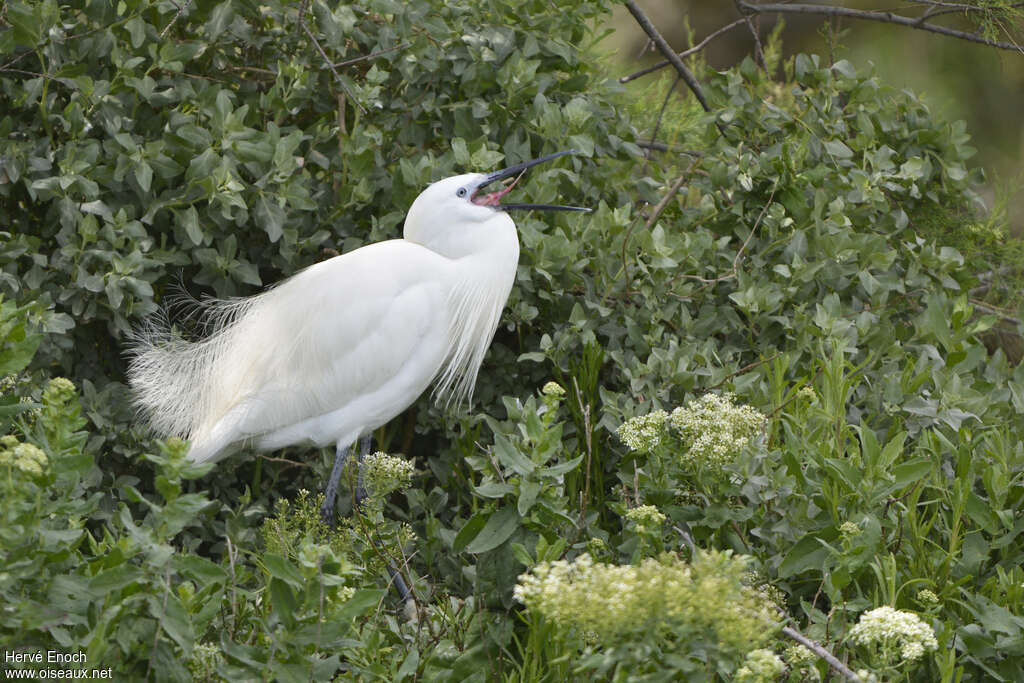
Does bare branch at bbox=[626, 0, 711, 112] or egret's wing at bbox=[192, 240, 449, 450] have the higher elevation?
bare branch at bbox=[626, 0, 711, 112]

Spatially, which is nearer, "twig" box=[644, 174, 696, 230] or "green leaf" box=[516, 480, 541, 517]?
"green leaf" box=[516, 480, 541, 517]

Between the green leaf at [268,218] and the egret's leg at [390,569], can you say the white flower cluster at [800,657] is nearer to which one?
the egret's leg at [390,569]

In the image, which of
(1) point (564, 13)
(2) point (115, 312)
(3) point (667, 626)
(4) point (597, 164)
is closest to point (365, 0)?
(1) point (564, 13)

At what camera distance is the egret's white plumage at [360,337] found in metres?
2.74

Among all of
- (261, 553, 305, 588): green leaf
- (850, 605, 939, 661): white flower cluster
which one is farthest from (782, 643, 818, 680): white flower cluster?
(261, 553, 305, 588): green leaf

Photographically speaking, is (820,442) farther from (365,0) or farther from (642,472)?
(365,0)

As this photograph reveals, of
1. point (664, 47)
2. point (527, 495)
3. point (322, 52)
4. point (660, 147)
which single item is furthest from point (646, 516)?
point (660, 147)

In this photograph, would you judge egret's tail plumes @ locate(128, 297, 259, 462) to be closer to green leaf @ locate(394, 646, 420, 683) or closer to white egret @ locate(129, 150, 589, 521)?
white egret @ locate(129, 150, 589, 521)

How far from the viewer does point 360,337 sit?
277 centimetres

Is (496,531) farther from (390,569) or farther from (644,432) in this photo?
(390,569)

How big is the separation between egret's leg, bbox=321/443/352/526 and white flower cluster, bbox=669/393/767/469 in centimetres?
109

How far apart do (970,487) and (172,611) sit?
1.60 meters

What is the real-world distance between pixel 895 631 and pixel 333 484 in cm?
165

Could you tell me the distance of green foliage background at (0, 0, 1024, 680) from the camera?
6.44ft
